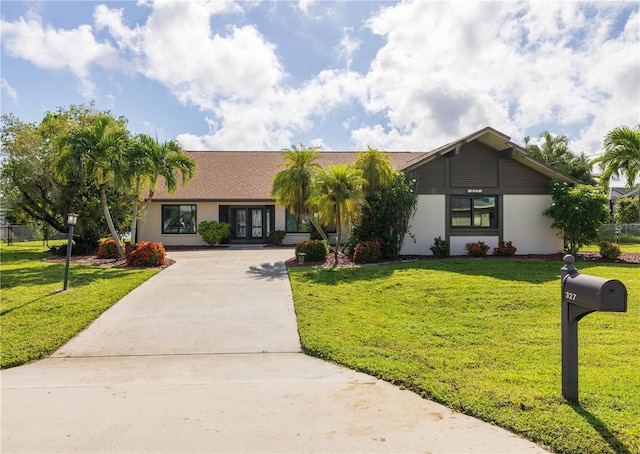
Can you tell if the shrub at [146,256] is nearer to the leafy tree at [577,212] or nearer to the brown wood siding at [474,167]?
the brown wood siding at [474,167]

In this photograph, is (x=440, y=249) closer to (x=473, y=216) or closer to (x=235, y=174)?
(x=473, y=216)

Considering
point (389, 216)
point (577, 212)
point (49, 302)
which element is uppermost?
point (577, 212)

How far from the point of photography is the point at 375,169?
1406 cm

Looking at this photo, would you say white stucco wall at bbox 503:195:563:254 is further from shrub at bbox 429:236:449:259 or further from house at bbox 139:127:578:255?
shrub at bbox 429:236:449:259

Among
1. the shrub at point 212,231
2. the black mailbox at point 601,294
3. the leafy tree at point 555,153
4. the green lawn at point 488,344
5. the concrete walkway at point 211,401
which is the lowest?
the concrete walkway at point 211,401

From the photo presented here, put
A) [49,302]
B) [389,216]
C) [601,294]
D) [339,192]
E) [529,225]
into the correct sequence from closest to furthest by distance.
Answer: [601,294] → [49,302] → [339,192] → [389,216] → [529,225]

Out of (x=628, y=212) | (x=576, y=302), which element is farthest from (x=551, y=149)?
(x=576, y=302)

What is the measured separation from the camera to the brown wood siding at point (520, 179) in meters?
15.7

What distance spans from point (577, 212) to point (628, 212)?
23905 mm

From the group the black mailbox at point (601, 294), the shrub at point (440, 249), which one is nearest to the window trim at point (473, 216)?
the shrub at point (440, 249)

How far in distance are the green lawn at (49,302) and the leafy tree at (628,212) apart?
36356 mm

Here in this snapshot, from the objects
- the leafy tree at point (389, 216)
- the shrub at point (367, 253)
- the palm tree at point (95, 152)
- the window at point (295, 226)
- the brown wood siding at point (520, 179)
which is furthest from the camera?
the window at point (295, 226)

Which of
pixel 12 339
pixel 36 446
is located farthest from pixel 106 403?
pixel 12 339

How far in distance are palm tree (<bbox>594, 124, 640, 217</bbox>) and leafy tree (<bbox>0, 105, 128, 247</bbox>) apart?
70.1 ft
